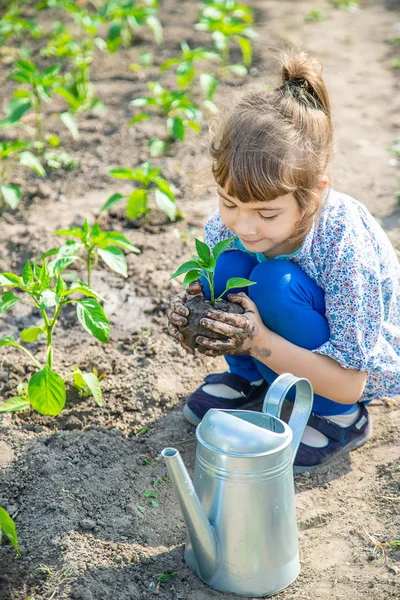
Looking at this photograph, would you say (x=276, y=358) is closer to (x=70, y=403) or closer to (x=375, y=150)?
(x=70, y=403)

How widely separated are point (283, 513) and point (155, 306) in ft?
4.26

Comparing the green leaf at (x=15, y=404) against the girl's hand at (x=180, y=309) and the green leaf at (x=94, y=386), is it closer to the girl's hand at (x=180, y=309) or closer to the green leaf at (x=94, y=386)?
the green leaf at (x=94, y=386)

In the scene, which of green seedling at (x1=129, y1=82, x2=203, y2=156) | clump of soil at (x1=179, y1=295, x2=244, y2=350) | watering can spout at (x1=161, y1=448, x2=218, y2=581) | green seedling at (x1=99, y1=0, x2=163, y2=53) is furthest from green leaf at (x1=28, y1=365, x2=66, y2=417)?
green seedling at (x1=99, y1=0, x2=163, y2=53)

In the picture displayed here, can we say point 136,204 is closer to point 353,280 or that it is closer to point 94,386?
point 94,386

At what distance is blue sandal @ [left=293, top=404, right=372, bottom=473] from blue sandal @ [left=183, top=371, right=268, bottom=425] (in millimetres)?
266

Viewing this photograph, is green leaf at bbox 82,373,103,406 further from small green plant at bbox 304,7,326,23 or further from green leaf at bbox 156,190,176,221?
small green plant at bbox 304,7,326,23

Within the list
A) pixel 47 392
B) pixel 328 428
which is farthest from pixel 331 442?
pixel 47 392

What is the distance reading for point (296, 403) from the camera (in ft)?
5.93

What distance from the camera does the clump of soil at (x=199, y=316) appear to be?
6.56 ft

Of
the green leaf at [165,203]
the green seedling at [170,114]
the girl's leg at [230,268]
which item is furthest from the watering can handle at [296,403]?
the green seedling at [170,114]

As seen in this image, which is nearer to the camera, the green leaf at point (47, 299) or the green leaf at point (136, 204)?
the green leaf at point (47, 299)

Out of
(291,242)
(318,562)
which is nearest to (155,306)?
(291,242)

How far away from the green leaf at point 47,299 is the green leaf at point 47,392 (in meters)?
0.18

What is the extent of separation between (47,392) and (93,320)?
0.23m
